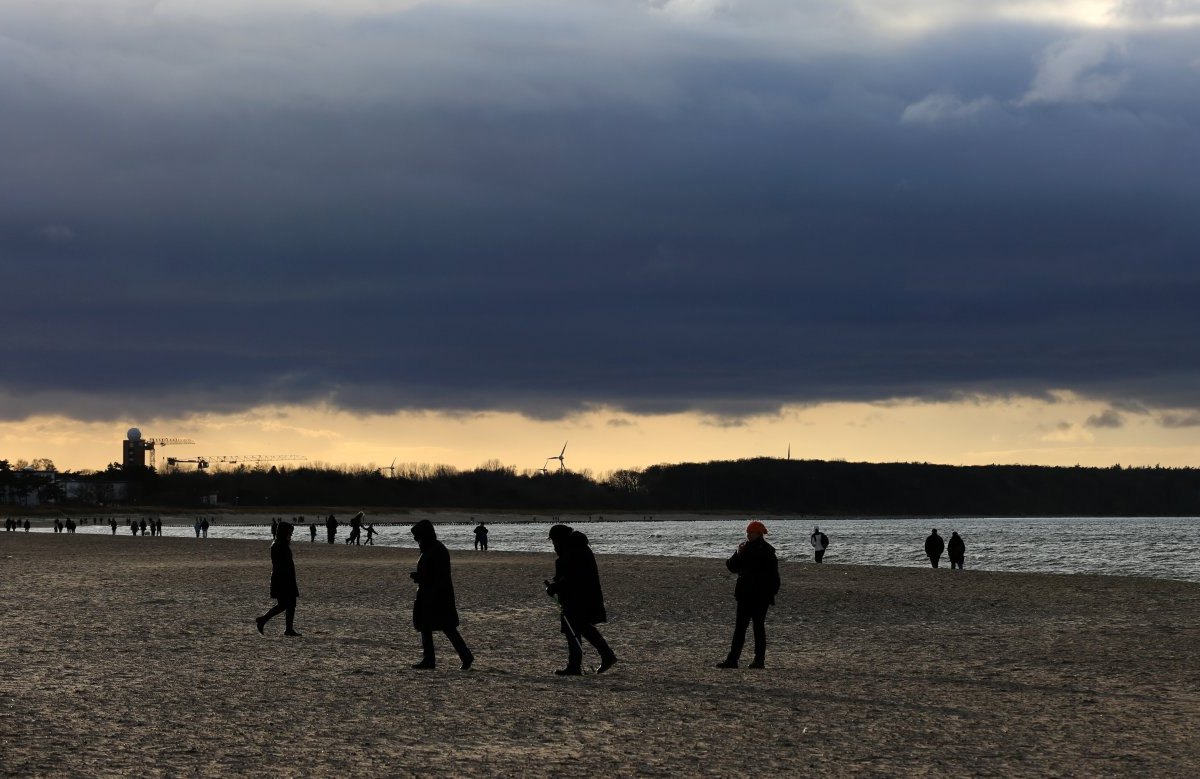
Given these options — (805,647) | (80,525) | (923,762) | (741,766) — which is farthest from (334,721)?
(80,525)

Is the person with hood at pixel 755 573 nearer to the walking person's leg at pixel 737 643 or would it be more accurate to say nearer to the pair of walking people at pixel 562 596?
the walking person's leg at pixel 737 643

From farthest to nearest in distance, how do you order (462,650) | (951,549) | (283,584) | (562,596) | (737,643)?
(951,549), (283,584), (737,643), (462,650), (562,596)

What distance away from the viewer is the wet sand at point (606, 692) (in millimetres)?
10375

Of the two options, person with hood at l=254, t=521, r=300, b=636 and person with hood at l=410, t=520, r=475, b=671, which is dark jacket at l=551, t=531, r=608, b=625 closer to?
person with hood at l=410, t=520, r=475, b=671

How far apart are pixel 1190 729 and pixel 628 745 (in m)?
4.87

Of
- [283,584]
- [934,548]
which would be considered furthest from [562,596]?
[934,548]

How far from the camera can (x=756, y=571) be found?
15750 mm

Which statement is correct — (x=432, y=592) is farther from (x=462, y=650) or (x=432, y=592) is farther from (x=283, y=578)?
(x=283, y=578)

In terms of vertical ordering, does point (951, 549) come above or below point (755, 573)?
below

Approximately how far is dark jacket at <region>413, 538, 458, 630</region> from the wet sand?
58 cm

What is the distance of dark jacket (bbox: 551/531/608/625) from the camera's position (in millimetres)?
15445

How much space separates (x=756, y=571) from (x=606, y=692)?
2.49 metres

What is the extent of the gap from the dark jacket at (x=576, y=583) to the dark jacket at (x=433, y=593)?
4.11ft

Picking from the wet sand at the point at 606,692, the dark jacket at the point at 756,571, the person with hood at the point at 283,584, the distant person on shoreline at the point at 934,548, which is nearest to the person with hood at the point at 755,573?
the dark jacket at the point at 756,571
